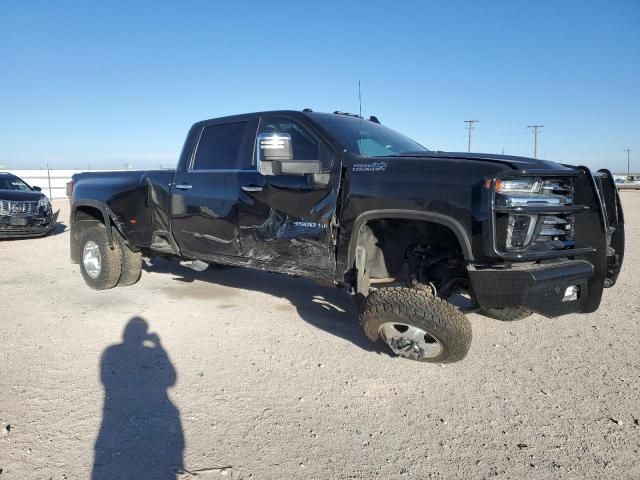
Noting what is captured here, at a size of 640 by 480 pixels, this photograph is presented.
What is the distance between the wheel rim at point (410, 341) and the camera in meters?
3.49

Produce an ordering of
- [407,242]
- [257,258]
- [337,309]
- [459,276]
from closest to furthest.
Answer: [459,276]
[407,242]
[257,258]
[337,309]

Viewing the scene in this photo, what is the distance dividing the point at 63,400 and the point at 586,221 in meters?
3.83

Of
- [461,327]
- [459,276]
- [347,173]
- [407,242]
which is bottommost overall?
[461,327]

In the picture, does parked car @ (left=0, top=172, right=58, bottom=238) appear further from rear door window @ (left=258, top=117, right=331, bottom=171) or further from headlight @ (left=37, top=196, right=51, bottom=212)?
rear door window @ (left=258, top=117, right=331, bottom=171)

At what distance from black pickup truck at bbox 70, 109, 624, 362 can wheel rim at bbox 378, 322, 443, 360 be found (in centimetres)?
1

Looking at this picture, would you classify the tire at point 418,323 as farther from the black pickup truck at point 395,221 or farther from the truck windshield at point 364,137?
the truck windshield at point 364,137

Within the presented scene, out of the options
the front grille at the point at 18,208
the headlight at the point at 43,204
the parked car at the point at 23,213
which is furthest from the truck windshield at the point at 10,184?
the front grille at the point at 18,208

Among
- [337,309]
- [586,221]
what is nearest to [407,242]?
[586,221]

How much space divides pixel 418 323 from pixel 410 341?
245 mm

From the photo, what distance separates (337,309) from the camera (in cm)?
530

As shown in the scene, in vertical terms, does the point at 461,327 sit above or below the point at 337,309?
above

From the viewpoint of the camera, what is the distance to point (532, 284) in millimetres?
2949

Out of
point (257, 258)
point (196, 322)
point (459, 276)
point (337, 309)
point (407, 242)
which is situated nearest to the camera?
point (459, 276)

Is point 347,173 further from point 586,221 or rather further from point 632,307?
point 632,307
